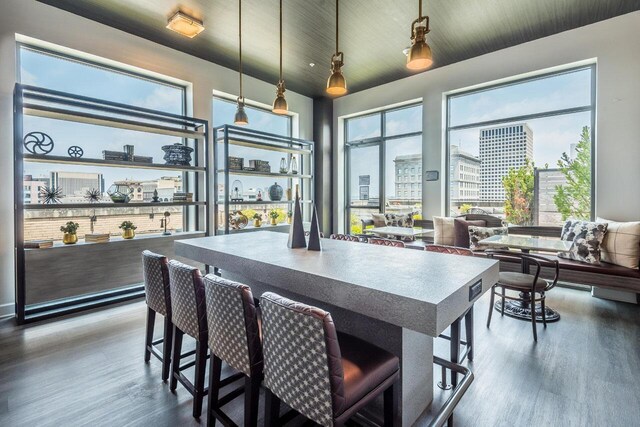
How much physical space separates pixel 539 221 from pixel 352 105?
13.8ft

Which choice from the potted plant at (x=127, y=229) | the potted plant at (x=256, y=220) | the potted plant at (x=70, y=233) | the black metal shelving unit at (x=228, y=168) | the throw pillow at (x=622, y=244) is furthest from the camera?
the potted plant at (x=256, y=220)

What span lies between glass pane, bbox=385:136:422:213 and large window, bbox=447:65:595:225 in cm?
60

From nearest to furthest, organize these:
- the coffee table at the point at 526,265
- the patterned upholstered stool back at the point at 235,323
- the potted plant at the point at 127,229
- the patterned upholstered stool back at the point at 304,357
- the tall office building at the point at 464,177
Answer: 1. the patterned upholstered stool back at the point at 304,357
2. the patterned upholstered stool back at the point at 235,323
3. the coffee table at the point at 526,265
4. the potted plant at the point at 127,229
5. the tall office building at the point at 464,177

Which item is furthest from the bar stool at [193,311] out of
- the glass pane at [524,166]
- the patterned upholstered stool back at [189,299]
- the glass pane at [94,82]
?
the glass pane at [524,166]

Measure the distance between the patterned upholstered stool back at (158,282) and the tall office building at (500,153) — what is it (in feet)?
16.7

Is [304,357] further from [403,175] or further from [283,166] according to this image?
[403,175]

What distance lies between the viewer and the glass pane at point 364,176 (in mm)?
6871

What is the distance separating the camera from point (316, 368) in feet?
3.95

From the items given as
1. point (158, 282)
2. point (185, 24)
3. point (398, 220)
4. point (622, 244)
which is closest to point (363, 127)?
point (398, 220)

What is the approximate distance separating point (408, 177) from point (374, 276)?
5.09 metres

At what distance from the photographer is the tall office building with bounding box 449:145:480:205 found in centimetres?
550

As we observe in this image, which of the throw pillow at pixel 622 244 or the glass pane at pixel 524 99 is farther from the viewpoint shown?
the glass pane at pixel 524 99

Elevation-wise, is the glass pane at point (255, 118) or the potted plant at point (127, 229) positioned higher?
the glass pane at point (255, 118)

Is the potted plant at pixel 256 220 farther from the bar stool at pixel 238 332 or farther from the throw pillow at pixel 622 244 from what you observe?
the throw pillow at pixel 622 244
